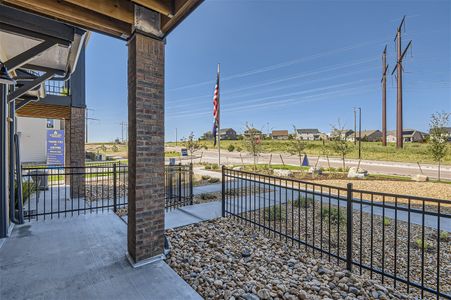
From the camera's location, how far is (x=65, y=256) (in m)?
3.12

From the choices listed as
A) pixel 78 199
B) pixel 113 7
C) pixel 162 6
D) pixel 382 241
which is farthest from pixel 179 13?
pixel 78 199

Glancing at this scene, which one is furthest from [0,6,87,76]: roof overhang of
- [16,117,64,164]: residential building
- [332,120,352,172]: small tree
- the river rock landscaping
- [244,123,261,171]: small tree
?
[16,117,64,164]: residential building

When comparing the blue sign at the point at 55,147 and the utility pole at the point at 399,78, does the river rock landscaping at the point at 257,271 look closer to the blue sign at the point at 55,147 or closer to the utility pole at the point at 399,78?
the blue sign at the point at 55,147

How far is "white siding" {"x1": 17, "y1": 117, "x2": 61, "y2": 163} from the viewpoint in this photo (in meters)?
17.9

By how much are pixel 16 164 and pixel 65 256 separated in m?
2.77

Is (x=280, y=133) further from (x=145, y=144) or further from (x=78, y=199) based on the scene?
(x=145, y=144)

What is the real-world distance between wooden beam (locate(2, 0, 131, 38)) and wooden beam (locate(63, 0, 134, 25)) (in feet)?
0.76

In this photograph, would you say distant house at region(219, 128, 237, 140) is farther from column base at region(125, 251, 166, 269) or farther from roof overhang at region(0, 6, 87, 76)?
column base at region(125, 251, 166, 269)

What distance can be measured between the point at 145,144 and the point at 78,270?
1.77 m

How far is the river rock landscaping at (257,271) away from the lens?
2.48 metres

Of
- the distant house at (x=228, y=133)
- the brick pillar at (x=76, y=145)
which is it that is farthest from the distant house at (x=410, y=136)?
the brick pillar at (x=76, y=145)

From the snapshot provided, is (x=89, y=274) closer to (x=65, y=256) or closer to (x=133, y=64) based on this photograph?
(x=65, y=256)

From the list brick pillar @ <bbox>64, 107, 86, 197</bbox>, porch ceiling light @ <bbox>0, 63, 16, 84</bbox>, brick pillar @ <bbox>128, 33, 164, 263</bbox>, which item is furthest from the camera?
brick pillar @ <bbox>64, 107, 86, 197</bbox>

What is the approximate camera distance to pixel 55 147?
926 cm
